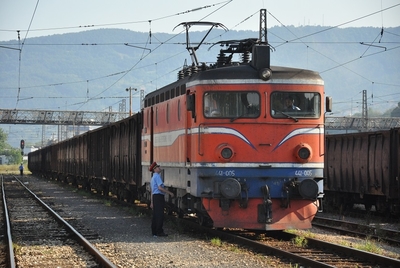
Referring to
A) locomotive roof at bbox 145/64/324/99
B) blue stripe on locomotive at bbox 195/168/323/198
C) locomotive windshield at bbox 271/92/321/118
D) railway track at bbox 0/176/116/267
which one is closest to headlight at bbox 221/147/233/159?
blue stripe on locomotive at bbox 195/168/323/198

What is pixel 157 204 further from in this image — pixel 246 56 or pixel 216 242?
pixel 246 56

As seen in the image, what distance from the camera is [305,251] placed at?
13391 mm

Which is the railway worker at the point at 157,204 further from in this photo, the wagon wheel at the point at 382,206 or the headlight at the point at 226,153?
the wagon wheel at the point at 382,206

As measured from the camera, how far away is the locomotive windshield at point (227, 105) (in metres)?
15.1

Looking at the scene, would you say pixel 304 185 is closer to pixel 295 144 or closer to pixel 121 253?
pixel 295 144

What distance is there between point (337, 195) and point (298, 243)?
1270 cm

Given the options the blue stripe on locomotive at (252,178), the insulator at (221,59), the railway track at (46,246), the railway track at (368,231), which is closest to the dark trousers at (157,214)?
the railway track at (46,246)

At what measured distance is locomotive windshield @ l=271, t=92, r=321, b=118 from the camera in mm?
15234

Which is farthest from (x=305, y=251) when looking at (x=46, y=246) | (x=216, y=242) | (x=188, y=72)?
(x=188, y=72)

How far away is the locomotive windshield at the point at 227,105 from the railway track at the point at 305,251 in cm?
250

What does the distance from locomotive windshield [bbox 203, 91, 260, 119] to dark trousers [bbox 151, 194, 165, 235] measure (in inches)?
104

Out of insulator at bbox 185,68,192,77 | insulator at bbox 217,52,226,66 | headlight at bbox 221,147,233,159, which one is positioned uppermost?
insulator at bbox 217,52,226,66

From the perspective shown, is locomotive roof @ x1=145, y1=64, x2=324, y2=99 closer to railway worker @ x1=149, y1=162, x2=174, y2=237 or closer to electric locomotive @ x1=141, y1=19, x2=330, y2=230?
electric locomotive @ x1=141, y1=19, x2=330, y2=230

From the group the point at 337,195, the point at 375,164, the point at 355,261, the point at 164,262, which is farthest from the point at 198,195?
the point at 337,195
